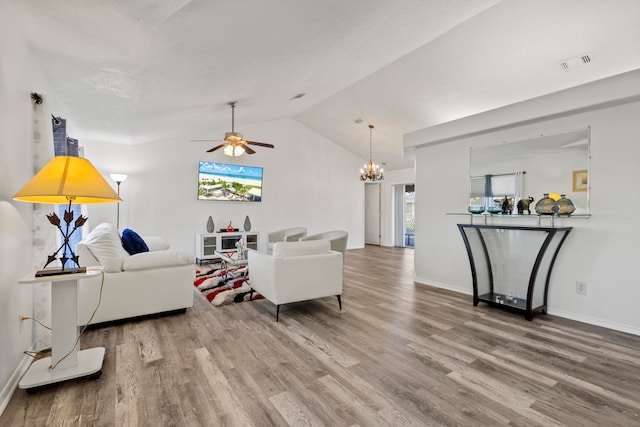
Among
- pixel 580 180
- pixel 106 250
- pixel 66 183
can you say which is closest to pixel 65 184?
pixel 66 183

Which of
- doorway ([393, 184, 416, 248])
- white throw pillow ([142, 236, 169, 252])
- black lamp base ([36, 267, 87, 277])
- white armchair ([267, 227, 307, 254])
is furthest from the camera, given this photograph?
doorway ([393, 184, 416, 248])

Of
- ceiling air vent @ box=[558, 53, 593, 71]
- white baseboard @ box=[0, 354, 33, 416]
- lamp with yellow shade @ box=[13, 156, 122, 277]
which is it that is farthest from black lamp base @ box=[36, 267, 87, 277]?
ceiling air vent @ box=[558, 53, 593, 71]

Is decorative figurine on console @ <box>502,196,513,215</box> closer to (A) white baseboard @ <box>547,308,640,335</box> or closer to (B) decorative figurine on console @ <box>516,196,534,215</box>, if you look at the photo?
(B) decorative figurine on console @ <box>516,196,534,215</box>

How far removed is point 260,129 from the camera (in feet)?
24.7

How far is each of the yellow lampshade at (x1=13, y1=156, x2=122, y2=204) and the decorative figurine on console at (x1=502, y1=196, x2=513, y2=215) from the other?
160 inches

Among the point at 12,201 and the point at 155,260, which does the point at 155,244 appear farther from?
the point at 12,201

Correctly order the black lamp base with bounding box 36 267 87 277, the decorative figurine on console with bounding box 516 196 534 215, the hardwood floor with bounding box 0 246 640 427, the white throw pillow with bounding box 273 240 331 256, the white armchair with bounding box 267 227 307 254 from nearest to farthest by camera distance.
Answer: the hardwood floor with bounding box 0 246 640 427, the black lamp base with bounding box 36 267 87 277, the white throw pillow with bounding box 273 240 331 256, the decorative figurine on console with bounding box 516 196 534 215, the white armchair with bounding box 267 227 307 254

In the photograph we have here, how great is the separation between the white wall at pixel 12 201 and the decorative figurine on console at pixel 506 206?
15.2 feet

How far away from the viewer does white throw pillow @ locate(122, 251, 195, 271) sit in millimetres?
3000

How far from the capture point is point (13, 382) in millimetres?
1851

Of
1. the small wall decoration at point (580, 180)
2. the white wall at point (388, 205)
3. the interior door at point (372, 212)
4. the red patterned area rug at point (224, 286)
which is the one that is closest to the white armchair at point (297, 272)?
the red patterned area rug at point (224, 286)

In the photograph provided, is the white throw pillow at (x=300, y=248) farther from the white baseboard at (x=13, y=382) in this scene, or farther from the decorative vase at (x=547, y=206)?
the decorative vase at (x=547, y=206)

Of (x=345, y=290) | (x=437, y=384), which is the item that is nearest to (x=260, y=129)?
(x=345, y=290)

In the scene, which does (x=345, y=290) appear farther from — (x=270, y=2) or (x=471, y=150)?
(x=270, y=2)
